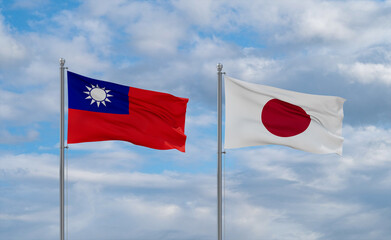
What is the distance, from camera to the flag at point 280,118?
2511cm

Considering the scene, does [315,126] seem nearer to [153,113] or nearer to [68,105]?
[153,113]

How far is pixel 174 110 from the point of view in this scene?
1005 inches

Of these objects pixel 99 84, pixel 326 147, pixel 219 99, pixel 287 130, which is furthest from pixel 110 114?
pixel 326 147

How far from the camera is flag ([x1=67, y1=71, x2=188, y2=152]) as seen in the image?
24.4m

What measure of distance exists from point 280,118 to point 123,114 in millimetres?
6449

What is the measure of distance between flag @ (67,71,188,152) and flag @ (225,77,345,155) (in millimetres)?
2081

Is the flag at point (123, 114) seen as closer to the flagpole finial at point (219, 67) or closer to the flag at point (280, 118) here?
the flagpole finial at point (219, 67)

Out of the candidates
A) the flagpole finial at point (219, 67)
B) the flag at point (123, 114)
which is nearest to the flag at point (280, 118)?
the flagpole finial at point (219, 67)

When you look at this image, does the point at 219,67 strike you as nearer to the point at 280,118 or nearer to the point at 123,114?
the point at 280,118

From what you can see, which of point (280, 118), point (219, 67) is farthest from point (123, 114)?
point (280, 118)

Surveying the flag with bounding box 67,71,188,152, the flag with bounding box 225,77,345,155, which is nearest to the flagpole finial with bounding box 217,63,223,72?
the flag with bounding box 225,77,345,155

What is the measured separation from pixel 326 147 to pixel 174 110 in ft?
21.8

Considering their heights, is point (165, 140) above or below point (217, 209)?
above

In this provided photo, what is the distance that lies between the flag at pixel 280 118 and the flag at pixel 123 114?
2.08 metres
